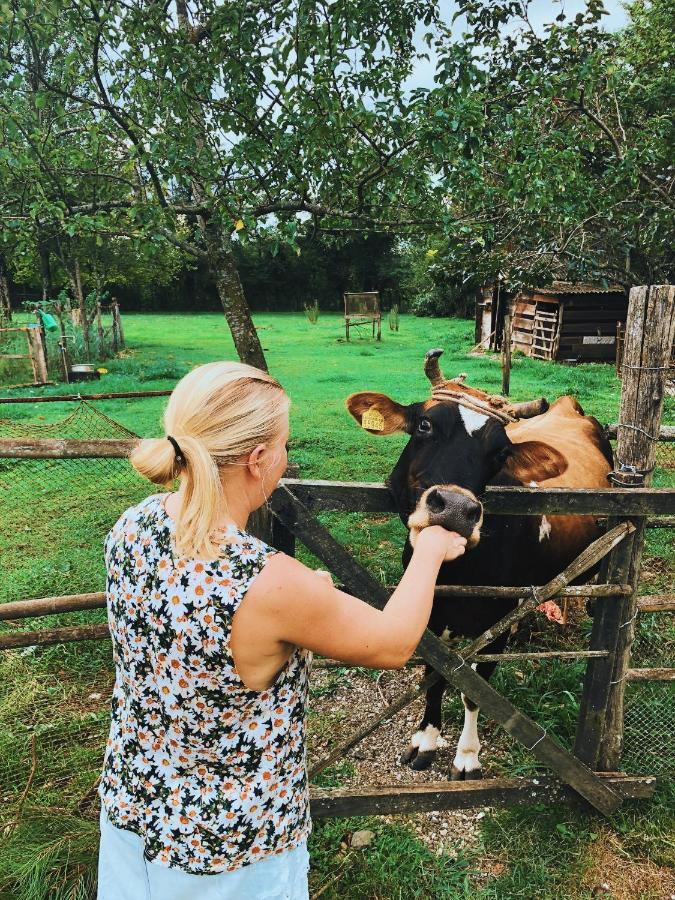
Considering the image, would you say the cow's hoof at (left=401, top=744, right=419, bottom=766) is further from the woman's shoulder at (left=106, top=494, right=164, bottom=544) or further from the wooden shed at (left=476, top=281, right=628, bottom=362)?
the wooden shed at (left=476, top=281, right=628, bottom=362)

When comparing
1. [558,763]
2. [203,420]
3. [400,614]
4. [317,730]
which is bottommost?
[317,730]

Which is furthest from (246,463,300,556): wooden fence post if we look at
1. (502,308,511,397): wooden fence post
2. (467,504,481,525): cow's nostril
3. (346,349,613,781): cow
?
(502,308,511,397): wooden fence post

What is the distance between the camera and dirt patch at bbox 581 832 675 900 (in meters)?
2.74

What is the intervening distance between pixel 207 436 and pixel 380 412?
1.90m

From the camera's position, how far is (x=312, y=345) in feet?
78.9

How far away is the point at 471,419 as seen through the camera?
9.33 feet

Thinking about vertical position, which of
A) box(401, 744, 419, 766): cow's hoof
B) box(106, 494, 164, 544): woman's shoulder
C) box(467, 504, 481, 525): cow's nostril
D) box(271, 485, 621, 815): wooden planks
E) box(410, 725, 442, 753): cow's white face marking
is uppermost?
box(106, 494, 164, 544): woman's shoulder

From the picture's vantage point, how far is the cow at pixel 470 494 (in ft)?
8.59

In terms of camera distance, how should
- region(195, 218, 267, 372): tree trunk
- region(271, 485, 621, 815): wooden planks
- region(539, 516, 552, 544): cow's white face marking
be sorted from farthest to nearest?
region(195, 218, 267, 372): tree trunk
region(539, 516, 552, 544): cow's white face marking
region(271, 485, 621, 815): wooden planks

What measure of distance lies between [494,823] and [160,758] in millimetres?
2257

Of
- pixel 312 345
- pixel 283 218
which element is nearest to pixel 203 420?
pixel 283 218

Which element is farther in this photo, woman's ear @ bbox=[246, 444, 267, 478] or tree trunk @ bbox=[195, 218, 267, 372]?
tree trunk @ bbox=[195, 218, 267, 372]

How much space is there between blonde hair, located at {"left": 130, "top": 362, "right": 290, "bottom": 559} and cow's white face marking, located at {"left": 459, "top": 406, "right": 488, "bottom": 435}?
5.07ft

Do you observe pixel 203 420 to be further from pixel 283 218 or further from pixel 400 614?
pixel 283 218
